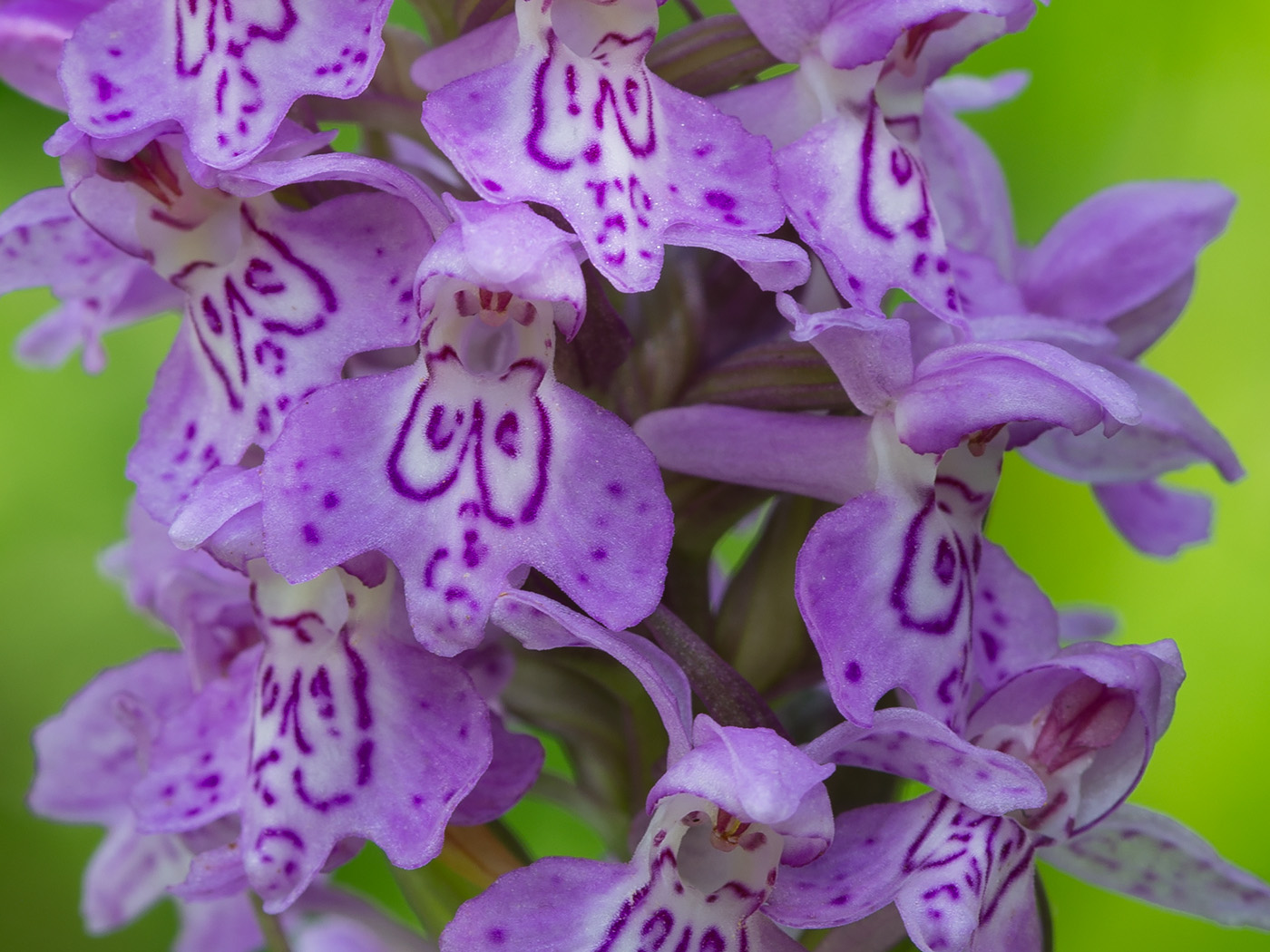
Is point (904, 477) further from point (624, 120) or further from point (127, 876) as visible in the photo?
point (127, 876)

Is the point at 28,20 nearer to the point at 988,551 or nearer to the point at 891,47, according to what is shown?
the point at 891,47

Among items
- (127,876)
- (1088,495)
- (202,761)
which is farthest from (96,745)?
(1088,495)

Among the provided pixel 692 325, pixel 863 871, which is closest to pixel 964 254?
pixel 692 325

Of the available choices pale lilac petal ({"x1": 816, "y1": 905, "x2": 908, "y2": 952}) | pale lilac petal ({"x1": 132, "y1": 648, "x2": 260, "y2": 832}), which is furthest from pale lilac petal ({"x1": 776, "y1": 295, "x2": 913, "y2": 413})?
pale lilac petal ({"x1": 132, "y1": 648, "x2": 260, "y2": 832})

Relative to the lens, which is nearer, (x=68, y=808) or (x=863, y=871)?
(x=863, y=871)

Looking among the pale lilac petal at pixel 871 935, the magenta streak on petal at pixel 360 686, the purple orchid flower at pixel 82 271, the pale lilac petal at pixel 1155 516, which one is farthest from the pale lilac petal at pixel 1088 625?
the purple orchid flower at pixel 82 271
